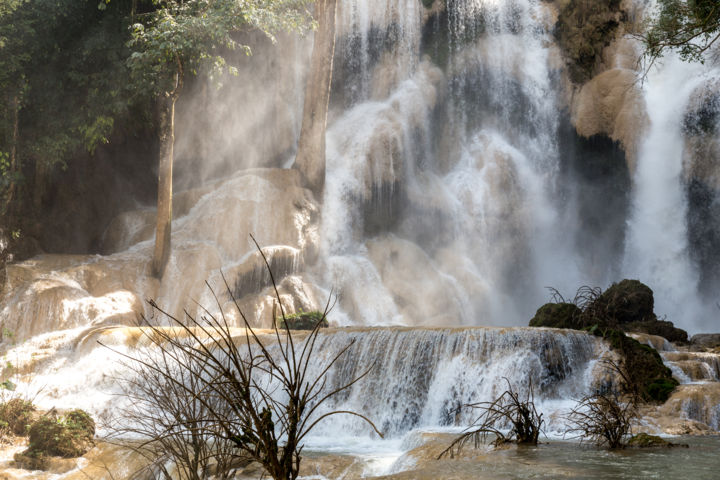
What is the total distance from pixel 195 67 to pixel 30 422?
1121 centimetres

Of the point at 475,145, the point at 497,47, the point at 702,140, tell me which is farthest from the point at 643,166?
the point at 497,47

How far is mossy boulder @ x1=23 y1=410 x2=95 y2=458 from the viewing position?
8625mm

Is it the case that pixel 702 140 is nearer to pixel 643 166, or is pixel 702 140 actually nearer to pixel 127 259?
pixel 643 166

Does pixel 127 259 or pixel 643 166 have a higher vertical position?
pixel 643 166

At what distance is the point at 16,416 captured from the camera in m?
9.80

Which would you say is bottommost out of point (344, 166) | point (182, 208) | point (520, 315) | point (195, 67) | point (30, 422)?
point (30, 422)

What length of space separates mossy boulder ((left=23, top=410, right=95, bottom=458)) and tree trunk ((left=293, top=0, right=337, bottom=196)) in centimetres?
1284

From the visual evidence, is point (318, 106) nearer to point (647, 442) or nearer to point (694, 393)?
point (694, 393)

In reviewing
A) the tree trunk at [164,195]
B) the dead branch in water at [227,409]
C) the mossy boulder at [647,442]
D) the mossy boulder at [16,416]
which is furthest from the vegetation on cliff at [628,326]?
the tree trunk at [164,195]

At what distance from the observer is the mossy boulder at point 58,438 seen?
862cm

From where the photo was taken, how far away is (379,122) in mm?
23812

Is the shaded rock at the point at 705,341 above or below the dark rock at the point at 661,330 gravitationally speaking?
below

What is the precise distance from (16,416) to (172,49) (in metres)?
9.68

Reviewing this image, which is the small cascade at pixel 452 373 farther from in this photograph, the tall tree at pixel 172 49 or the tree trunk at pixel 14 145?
the tree trunk at pixel 14 145
